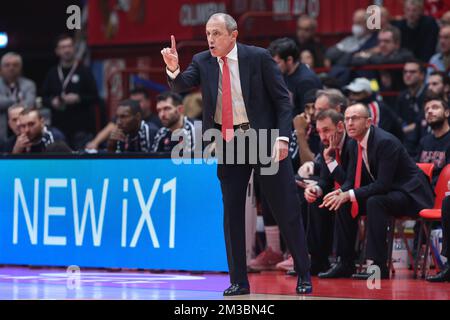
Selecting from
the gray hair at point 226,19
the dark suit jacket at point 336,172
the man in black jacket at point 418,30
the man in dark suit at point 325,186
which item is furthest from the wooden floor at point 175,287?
the man in black jacket at point 418,30

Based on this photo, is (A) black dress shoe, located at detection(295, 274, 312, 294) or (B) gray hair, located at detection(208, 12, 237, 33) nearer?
(B) gray hair, located at detection(208, 12, 237, 33)

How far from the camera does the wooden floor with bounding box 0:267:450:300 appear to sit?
877 centimetres

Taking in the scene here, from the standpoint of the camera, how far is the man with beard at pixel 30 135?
13078 mm

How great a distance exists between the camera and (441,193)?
426 inches

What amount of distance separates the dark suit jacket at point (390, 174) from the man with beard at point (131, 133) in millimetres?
2970

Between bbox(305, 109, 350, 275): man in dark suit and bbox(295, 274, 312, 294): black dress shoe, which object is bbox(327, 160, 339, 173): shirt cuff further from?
bbox(295, 274, 312, 294): black dress shoe

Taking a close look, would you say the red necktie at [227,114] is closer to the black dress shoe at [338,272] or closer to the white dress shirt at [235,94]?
the white dress shirt at [235,94]

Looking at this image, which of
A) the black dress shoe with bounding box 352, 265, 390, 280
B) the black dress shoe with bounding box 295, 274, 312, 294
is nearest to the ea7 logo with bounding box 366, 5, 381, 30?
the black dress shoe with bounding box 352, 265, 390, 280

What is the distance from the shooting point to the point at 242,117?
28.3 ft

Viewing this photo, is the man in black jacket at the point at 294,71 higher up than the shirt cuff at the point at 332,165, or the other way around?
the man in black jacket at the point at 294,71

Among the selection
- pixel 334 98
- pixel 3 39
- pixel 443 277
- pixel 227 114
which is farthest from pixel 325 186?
pixel 3 39

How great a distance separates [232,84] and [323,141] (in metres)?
2.43

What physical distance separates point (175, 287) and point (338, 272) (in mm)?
1860

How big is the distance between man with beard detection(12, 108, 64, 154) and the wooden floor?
2.17 meters
